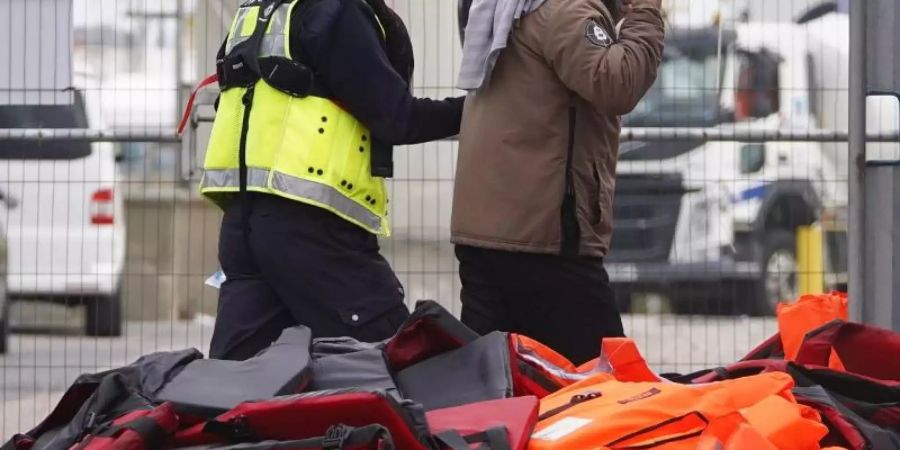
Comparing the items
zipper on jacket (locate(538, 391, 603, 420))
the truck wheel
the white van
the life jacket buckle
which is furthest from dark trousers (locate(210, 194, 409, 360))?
the truck wheel

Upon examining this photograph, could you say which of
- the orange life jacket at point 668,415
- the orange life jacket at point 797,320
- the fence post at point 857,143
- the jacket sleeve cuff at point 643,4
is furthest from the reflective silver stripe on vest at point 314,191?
the fence post at point 857,143

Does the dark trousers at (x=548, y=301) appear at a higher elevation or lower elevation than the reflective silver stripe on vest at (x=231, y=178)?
lower

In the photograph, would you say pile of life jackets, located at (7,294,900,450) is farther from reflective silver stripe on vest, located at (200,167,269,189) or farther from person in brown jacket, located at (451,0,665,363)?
reflective silver stripe on vest, located at (200,167,269,189)

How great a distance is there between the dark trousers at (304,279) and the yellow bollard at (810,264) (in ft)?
8.04

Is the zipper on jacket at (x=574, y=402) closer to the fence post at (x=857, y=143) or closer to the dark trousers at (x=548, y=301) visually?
the dark trousers at (x=548, y=301)

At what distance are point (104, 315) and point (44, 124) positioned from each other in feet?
2.60

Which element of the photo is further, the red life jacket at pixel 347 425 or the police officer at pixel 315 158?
the police officer at pixel 315 158

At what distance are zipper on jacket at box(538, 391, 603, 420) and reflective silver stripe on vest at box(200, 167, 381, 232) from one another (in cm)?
137

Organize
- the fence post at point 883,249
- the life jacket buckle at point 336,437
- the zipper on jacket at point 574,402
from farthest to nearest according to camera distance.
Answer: the fence post at point 883,249 → the zipper on jacket at point 574,402 → the life jacket buckle at point 336,437

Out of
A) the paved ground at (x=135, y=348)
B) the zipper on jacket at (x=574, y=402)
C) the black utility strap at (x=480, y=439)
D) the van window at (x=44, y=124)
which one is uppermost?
the van window at (x=44, y=124)

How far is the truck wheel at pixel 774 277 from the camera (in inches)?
243

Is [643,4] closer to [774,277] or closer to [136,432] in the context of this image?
[136,432]

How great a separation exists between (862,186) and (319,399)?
2.57 metres

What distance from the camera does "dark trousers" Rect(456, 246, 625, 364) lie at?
13.6 feet
